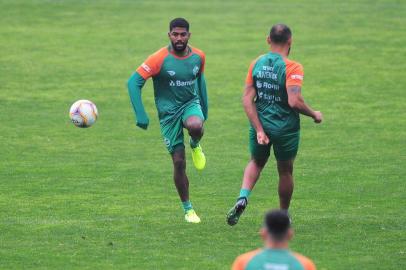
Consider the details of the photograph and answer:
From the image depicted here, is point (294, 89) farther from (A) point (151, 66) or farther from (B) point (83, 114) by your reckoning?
(B) point (83, 114)

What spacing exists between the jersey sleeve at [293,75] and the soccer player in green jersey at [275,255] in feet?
15.8

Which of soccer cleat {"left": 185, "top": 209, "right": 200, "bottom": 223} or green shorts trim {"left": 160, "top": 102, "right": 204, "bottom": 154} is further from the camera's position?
soccer cleat {"left": 185, "top": 209, "right": 200, "bottom": 223}

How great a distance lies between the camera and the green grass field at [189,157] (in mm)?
12039

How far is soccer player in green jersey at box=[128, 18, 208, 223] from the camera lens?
12828 mm

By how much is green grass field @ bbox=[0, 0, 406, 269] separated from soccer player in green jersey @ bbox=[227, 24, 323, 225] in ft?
2.78

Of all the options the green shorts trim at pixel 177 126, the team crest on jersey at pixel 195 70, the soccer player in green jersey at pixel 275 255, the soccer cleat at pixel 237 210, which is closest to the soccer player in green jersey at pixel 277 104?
the soccer cleat at pixel 237 210

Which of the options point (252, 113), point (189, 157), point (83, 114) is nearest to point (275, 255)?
point (252, 113)

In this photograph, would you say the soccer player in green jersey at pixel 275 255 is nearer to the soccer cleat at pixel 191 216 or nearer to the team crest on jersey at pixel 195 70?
the soccer cleat at pixel 191 216

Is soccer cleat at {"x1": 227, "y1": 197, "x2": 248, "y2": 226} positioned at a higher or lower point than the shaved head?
lower

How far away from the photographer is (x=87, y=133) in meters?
20.7

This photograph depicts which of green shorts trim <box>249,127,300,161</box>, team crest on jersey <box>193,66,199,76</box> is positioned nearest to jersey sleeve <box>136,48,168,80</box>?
team crest on jersey <box>193,66,199,76</box>

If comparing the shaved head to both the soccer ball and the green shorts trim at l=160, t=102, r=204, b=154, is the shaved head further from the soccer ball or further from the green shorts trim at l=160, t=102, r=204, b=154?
the soccer ball

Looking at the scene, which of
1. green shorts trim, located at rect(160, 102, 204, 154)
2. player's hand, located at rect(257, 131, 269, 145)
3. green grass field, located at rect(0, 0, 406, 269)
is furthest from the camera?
green shorts trim, located at rect(160, 102, 204, 154)

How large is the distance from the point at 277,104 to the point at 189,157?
6458mm
